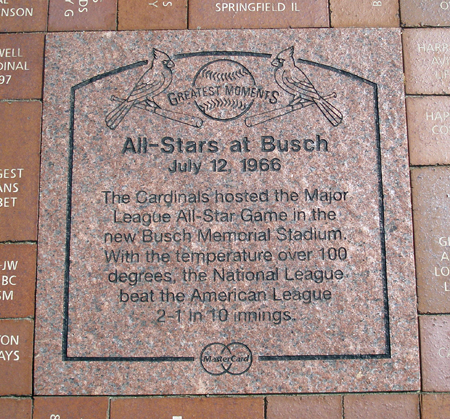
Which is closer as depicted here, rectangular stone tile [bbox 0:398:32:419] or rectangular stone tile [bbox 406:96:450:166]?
rectangular stone tile [bbox 0:398:32:419]

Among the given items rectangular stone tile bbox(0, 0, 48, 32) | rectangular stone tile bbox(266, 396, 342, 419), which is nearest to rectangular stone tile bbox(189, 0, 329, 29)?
rectangular stone tile bbox(0, 0, 48, 32)

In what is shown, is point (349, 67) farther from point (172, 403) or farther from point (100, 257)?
point (172, 403)

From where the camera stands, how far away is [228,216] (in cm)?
211

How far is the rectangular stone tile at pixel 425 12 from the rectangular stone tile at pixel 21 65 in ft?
6.72

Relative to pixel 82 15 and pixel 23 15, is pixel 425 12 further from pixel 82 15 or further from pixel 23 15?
pixel 23 15

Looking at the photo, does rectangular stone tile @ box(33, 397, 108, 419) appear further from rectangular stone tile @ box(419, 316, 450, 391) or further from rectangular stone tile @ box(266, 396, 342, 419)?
rectangular stone tile @ box(419, 316, 450, 391)

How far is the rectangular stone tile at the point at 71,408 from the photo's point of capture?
6.63 feet

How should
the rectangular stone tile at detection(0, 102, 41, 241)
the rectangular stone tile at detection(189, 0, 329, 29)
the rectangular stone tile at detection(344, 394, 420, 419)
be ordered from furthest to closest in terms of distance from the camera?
the rectangular stone tile at detection(189, 0, 329, 29) < the rectangular stone tile at detection(0, 102, 41, 241) < the rectangular stone tile at detection(344, 394, 420, 419)

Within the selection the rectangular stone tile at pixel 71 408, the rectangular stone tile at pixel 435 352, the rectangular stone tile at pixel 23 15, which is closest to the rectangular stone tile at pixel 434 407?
the rectangular stone tile at pixel 435 352


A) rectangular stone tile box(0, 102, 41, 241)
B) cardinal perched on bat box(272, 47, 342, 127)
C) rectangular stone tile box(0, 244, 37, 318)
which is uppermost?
cardinal perched on bat box(272, 47, 342, 127)

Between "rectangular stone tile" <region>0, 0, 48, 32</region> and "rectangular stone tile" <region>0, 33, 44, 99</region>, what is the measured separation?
0.17 feet

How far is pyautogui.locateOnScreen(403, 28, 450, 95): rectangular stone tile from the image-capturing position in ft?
7.27

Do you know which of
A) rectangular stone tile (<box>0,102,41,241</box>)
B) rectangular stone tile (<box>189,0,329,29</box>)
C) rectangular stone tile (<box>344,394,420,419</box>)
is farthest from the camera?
rectangular stone tile (<box>189,0,329,29</box>)

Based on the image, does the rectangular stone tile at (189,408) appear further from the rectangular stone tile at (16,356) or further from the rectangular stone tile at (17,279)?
the rectangular stone tile at (17,279)
